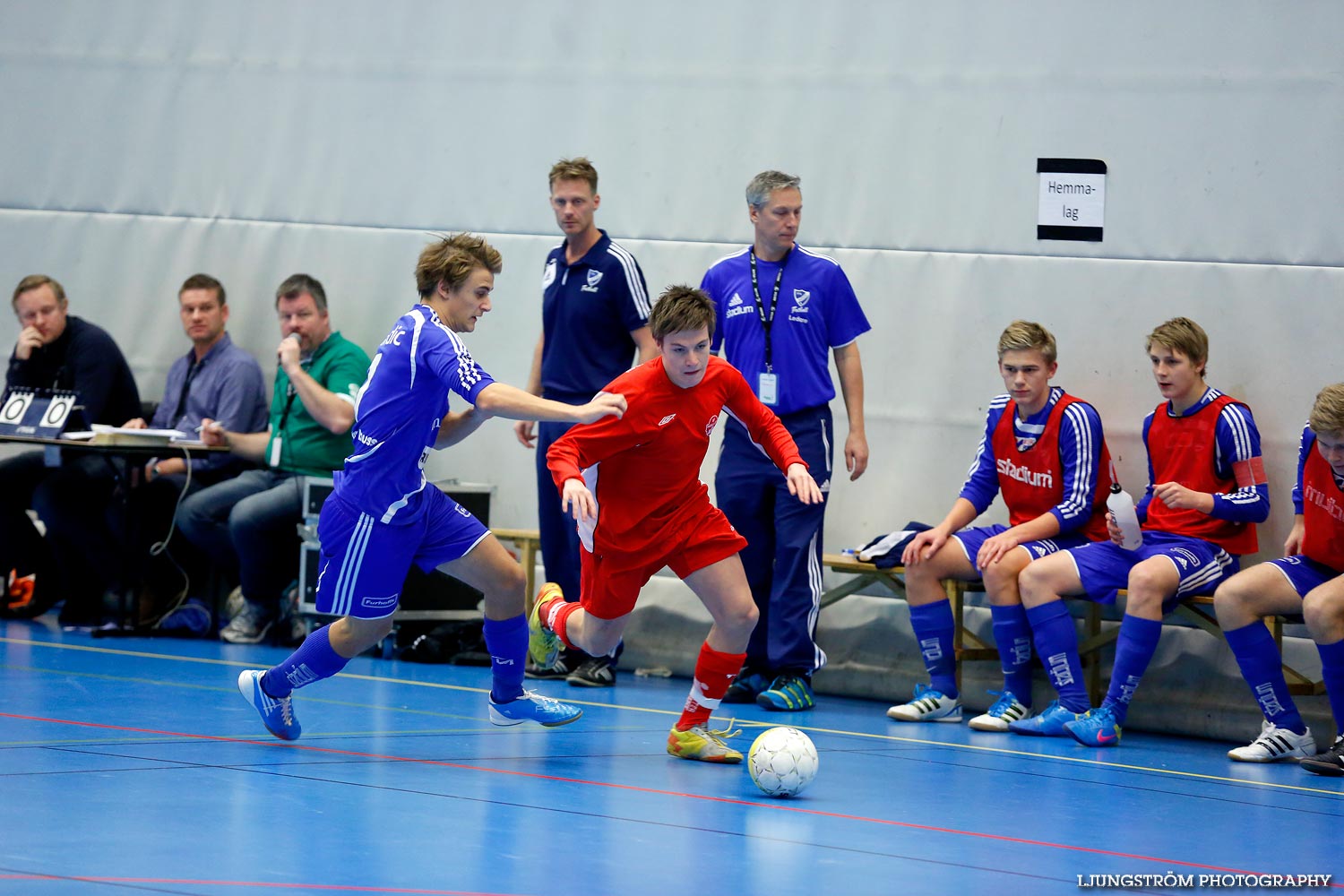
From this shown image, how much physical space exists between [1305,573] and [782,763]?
265 cm

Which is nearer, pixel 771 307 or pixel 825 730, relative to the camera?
pixel 825 730

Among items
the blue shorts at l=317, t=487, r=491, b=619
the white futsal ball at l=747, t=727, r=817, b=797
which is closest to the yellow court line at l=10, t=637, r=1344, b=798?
the blue shorts at l=317, t=487, r=491, b=619

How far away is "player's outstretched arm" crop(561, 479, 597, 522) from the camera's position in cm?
523

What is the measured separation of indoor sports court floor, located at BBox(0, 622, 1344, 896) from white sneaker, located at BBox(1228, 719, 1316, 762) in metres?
0.18

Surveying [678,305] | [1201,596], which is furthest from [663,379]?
[1201,596]

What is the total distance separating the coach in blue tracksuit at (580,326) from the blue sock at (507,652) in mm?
1862

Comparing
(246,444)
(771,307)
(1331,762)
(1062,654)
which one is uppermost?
(771,307)

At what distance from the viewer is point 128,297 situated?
1034cm

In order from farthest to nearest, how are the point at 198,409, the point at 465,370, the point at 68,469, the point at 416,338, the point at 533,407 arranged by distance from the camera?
the point at 198,409 < the point at 68,469 < the point at 416,338 < the point at 465,370 < the point at 533,407

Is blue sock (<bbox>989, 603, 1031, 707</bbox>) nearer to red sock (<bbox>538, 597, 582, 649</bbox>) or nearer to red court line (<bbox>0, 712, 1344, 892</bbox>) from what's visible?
red sock (<bbox>538, 597, 582, 649</bbox>)

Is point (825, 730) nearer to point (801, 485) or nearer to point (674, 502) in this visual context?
point (674, 502)

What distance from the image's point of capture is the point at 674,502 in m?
5.80

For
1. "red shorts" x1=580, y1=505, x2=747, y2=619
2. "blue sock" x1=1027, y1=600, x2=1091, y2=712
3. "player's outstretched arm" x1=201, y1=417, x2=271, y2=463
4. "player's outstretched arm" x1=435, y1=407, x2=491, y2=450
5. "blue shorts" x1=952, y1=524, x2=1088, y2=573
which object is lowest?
"blue sock" x1=1027, y1=600, x2=1091, y2=712

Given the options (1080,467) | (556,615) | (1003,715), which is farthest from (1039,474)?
(556,615)
